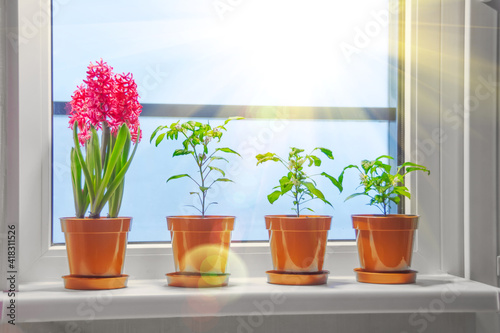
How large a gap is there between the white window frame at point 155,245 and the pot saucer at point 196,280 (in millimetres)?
169

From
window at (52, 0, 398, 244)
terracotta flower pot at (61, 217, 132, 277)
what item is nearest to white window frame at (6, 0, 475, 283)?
window at (52, 0, 398, 244)

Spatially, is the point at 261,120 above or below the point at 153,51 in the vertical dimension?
below

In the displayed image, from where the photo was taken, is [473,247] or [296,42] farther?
[296,42]

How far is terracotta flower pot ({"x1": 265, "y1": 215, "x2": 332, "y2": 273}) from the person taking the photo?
1252 mm

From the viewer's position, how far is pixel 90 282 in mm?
1174

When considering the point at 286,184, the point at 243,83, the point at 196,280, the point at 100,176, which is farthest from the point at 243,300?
the point at 243,83

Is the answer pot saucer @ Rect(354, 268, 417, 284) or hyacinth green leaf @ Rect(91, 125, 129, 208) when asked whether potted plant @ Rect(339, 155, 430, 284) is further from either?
hyacinth green leaf @ Rect(91, 125, 129, 208)

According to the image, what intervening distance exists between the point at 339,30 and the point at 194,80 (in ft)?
1.42

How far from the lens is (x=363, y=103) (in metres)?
1.52

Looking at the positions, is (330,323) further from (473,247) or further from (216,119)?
(216,119)

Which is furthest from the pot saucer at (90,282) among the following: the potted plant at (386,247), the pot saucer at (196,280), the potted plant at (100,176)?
the potted plant at (386,247)

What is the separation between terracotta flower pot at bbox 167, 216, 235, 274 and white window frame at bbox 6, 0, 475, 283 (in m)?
0.18

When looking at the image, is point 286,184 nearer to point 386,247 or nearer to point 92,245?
point 386,247

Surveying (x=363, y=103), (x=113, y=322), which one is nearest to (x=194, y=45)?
(x=363, y=103)
